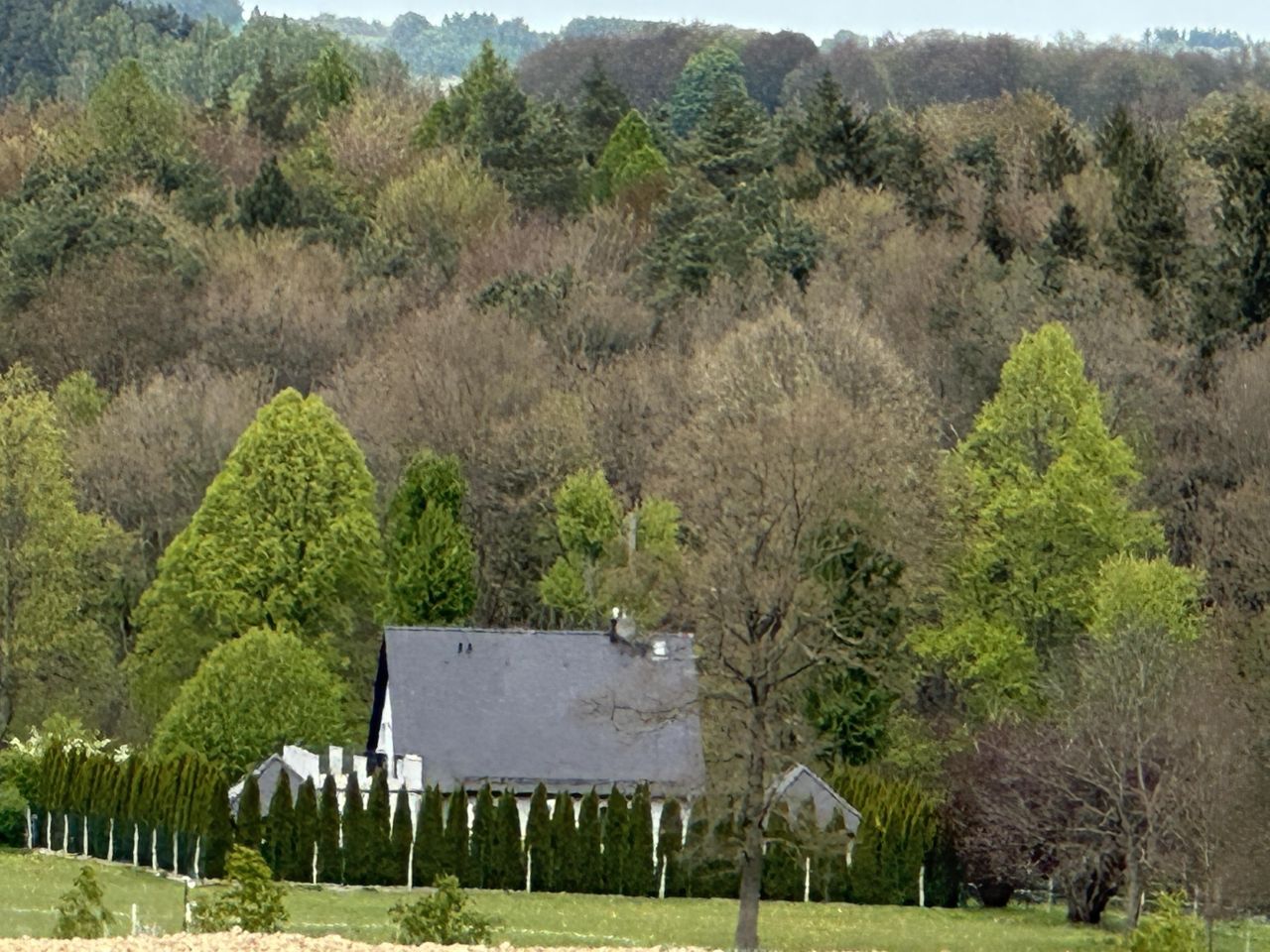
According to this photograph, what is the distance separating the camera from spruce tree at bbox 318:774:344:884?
46.6 meters

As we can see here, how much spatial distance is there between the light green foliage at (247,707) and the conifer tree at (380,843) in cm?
539

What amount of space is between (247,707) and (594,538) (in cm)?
1004

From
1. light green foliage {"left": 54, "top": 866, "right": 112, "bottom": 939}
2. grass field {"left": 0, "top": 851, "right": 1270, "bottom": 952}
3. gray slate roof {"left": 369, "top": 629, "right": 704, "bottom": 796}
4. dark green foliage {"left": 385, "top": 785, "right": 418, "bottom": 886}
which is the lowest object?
light green foliage {"left": 54, "top": 866, "right": 112, "bottom": 939}

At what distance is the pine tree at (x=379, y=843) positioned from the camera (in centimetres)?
4662

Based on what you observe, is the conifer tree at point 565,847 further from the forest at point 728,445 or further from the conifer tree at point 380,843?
the forest at point 728,445

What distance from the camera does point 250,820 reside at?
46.2 m

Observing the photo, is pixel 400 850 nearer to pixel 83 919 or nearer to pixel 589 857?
pixel 589 857

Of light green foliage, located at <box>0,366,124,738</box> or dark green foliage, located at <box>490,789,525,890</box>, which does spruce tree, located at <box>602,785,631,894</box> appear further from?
light green foliage, located at <box>0,366,124,738</box>

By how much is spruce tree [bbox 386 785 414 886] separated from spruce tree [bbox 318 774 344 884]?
0.83 m

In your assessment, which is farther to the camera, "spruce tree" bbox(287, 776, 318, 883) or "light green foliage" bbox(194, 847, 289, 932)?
"spruce tree" bbox(287, 776, 318, 883)

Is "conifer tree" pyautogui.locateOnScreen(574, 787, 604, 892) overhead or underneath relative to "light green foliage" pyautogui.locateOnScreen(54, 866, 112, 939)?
overhead

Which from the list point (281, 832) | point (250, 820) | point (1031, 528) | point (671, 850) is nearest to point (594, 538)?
point (1031, 528)

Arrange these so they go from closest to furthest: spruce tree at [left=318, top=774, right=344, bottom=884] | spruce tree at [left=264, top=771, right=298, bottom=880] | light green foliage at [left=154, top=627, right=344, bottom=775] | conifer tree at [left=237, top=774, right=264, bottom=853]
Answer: conifer tree at [left=237, top=774, right=264, bottom=853], spruce tree at [left=264, top=771, right=298, bottom=880], spruce tree at [left=318, top=774, right=344, bottom=884], light green foliage at [left=154, top=627, right=344, bottom=775]

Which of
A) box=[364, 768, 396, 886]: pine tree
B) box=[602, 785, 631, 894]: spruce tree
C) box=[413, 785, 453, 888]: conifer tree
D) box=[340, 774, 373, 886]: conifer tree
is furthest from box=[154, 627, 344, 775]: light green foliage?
box=[602, 785, 631, 894]: spruce tree
